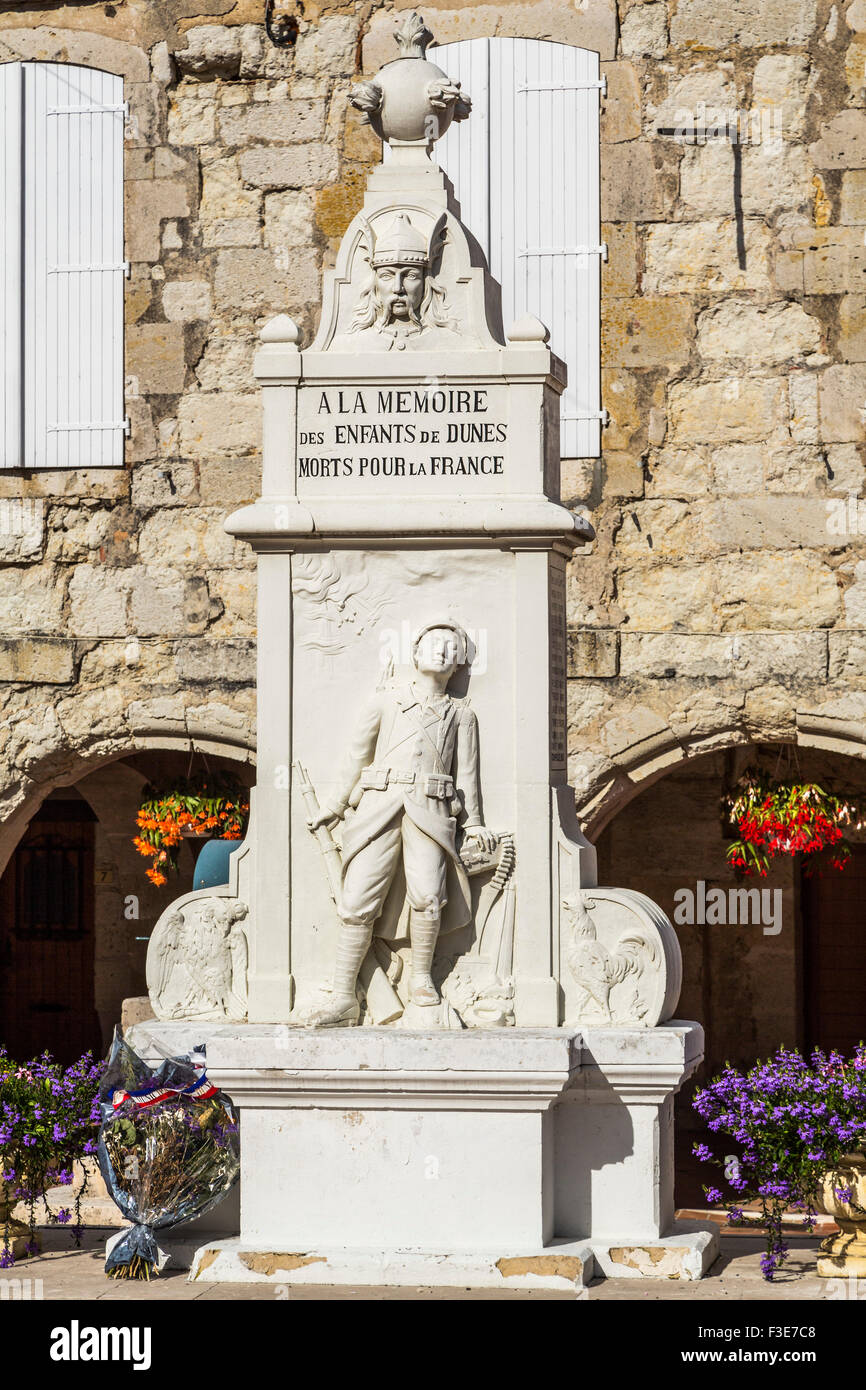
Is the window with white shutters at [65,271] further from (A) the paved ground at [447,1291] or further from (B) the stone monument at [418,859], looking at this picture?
(A) the paved ground at [447,1291]

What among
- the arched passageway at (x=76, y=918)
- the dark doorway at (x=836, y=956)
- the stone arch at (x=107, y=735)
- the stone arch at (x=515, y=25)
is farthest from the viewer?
the arched passageway at (x=76, y=918)

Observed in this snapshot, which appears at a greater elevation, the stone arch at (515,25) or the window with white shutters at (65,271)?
the stone arch at (515,25)

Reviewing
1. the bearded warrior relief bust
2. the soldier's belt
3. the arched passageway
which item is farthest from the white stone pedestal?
the arched passageway

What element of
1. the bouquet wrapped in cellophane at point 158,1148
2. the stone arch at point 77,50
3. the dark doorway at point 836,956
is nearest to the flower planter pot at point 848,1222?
the bouquet wrapped in cellophane at point 158,1148

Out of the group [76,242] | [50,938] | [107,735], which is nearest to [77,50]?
[76,242]

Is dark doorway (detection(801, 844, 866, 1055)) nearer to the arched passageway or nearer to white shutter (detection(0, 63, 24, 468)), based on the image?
the arched passageway

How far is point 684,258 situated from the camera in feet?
31.1

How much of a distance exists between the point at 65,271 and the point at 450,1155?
5.62m

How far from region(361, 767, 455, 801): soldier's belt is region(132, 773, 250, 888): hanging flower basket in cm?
431

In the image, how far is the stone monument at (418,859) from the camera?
5699mm

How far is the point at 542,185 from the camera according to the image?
9617 mm

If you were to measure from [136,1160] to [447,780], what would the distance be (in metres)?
1.36

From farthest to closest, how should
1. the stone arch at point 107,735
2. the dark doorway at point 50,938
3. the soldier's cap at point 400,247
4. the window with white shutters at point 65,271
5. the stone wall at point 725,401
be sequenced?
1. the dark doorway at point 50,938
2. the window with white shutters at point 65,271
3. the stone arch at point 107,735
4. the stone wall at point 725,401
5. the soldier's cap at point 400,247

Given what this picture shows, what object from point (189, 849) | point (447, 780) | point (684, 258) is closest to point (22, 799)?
point (189, 849)
